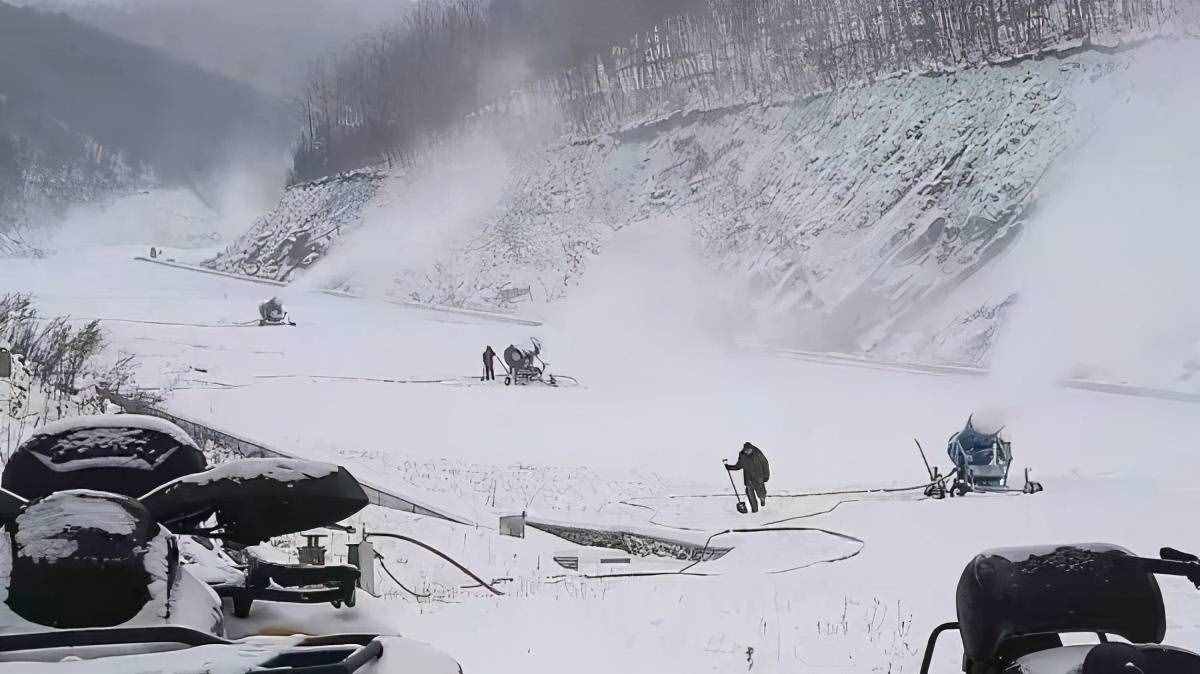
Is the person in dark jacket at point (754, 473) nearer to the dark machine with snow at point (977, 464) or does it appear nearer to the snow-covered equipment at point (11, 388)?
the dark machine with snow at point (977, 464)

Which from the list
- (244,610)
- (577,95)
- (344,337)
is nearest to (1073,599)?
(244,610)

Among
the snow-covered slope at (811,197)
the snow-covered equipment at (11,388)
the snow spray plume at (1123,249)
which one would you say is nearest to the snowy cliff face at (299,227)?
the snow-covered slope at (811,197)

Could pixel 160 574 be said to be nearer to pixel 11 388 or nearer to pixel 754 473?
pixel 11 388

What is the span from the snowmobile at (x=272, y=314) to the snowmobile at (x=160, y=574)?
68.7 feet

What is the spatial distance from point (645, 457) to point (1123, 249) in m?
11.6

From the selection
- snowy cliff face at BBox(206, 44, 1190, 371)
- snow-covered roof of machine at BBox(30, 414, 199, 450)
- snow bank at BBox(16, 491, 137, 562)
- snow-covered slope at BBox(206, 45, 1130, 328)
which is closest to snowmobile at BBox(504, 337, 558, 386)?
snowy cliff face at BBox(206, 44, 1190, 371)

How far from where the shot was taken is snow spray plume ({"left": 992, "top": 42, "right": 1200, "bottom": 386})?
58.4 ft

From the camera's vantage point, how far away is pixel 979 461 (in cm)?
1102

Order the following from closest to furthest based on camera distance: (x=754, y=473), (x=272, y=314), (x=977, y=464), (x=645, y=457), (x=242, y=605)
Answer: (x=242, y=605) → (x=977, y=464) → (x=754, y=473) → (x=645, y=457) → (x=272, y=314)

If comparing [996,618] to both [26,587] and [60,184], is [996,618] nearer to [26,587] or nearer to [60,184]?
[26,587]

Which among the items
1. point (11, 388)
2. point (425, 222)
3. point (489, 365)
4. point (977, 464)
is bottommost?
point (977, 464)

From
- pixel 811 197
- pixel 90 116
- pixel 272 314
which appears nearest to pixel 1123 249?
pixel 811 197

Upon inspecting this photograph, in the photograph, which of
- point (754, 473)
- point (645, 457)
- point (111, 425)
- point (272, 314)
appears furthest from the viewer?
point (272, 314)

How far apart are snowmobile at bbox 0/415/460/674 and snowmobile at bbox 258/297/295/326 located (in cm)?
2093
